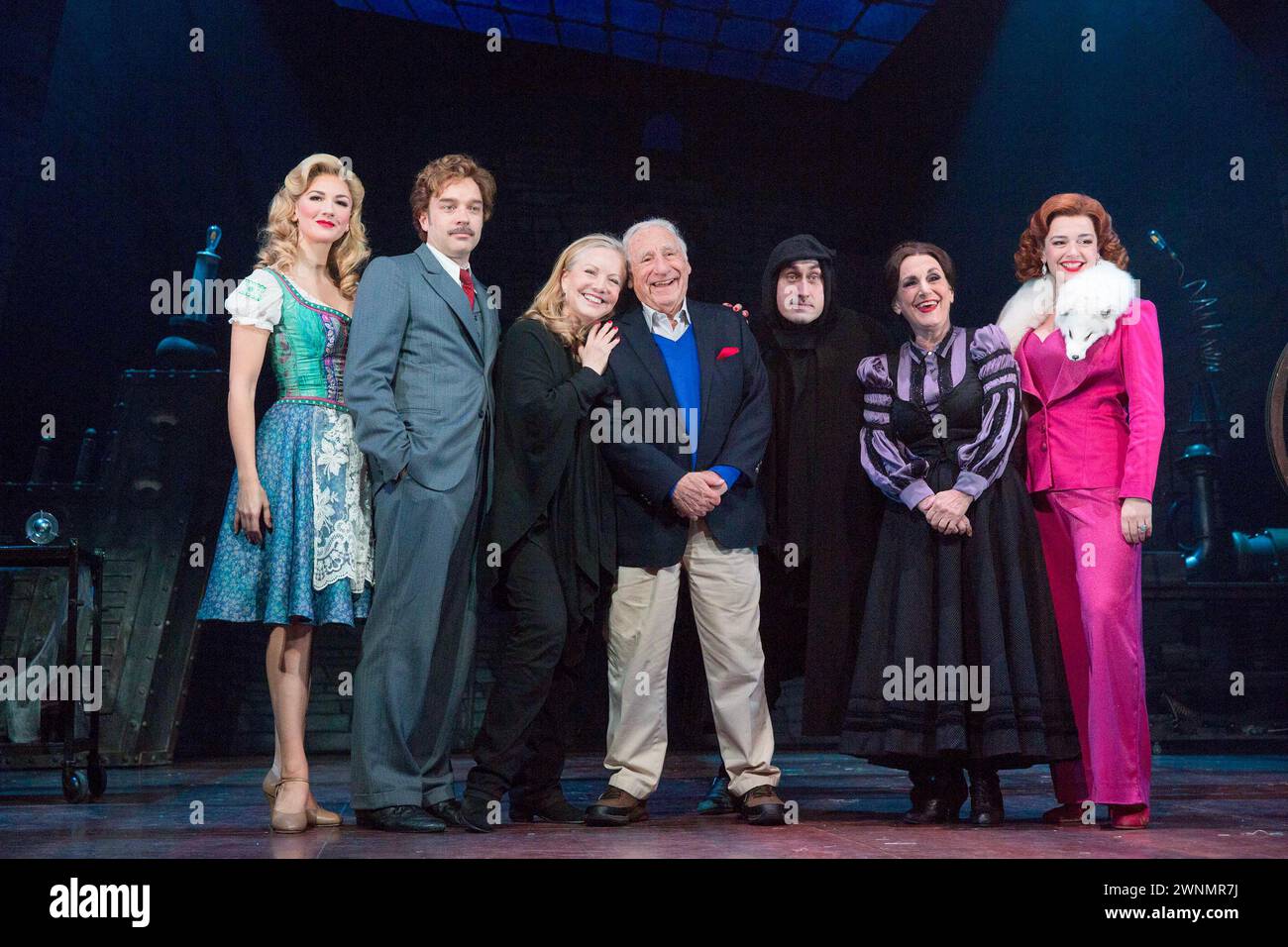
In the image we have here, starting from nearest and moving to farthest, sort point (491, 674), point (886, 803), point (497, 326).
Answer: point (497, 326), point (886, 803), point (491, 674)

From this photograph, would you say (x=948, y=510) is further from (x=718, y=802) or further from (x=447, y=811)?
(x=447, y=811)

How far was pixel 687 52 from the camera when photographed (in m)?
7.02

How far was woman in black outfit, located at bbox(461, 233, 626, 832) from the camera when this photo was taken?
2990mm

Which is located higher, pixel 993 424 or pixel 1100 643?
pixel 993 424

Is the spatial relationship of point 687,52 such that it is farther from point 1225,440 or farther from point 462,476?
point 462,476

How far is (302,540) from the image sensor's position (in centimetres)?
296

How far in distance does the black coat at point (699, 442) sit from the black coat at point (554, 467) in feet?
0.24

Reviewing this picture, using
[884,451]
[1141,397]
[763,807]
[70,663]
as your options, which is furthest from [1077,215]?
[70,663]

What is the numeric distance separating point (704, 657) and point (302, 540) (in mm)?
1101

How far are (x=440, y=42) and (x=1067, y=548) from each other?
5.13 meters

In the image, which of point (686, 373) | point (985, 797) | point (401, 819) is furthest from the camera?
point (686, 373)

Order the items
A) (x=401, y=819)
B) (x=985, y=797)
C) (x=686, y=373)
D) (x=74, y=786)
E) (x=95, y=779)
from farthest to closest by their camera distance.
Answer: (x=95, y=779) < (x=74, y=786) < (x=686, y=373) < (x=985, y=797) < (x=401, y=819)

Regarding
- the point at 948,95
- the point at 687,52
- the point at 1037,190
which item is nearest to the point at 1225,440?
the point at 1037,190

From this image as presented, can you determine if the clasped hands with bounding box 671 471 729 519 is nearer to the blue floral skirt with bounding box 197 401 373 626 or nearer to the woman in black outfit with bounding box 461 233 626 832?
the woman in black outfit with bounding box 461 233 626 832
